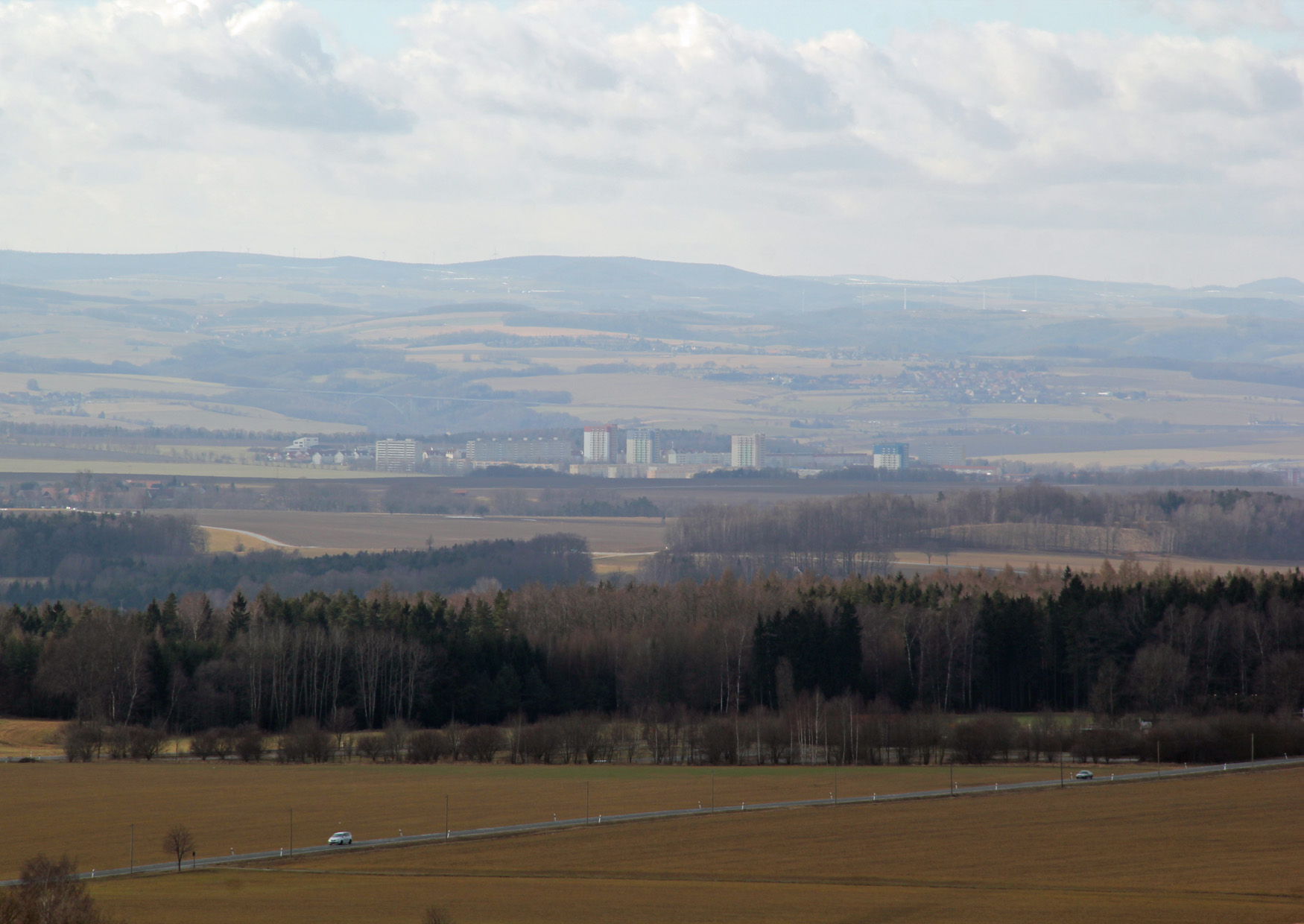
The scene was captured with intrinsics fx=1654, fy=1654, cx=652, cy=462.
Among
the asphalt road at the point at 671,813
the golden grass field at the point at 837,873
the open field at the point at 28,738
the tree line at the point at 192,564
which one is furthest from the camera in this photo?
the tree line at the point at 192,564

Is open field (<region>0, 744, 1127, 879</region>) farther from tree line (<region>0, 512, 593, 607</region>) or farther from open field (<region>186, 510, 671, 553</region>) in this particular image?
open field (<region>186, 510, 671, 553</region>)

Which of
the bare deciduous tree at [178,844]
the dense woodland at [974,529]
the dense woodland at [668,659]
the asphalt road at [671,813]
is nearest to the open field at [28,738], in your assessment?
the dense woodland at [668,659]

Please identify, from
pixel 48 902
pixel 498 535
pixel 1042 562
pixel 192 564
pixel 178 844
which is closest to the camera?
pixel 48 902

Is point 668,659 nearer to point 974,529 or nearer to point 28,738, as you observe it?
point 28,738

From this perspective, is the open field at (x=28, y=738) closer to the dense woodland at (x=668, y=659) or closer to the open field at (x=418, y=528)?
the dense woodland at (x=668, y=659)

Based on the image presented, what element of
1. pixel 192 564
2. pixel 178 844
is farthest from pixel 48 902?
pixel 192 564
